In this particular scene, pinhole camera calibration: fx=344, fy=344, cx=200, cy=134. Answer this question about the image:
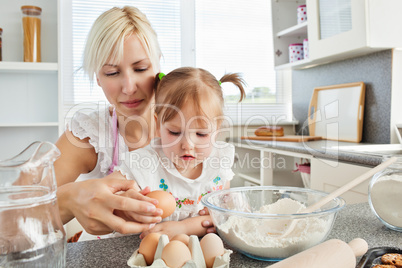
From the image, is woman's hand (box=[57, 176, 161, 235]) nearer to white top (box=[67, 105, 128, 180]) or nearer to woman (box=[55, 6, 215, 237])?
woman (box=[55, 6, 215, 237])

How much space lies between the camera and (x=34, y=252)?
411 millimetres

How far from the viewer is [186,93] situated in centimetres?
113

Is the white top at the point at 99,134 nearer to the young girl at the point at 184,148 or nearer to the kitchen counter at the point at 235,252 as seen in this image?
the young girl at the point at 184,148

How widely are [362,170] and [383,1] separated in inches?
40.0

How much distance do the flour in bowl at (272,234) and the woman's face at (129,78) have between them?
2.29ft

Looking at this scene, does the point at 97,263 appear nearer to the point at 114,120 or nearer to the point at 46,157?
the point at 46,157

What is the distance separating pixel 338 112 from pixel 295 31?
895mm

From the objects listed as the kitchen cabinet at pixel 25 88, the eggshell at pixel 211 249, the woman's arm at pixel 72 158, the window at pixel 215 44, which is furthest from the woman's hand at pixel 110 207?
the window at pixel 215 44

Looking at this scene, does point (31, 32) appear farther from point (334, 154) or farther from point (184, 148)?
point (334, 154)

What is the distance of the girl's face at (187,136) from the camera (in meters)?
1.06

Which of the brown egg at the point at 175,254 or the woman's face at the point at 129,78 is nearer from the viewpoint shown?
the brown egg at the point at 175,254

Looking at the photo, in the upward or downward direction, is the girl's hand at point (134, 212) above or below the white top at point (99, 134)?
below

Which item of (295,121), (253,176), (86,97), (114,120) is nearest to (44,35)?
(86,97)

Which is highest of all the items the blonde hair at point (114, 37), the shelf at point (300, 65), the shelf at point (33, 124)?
the shelf at point (300, 65)
